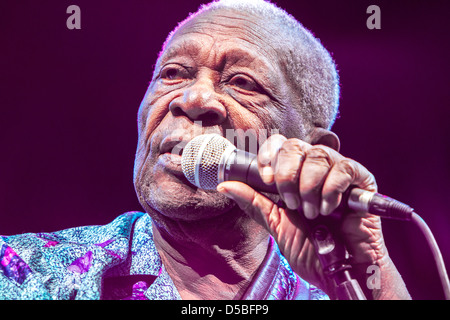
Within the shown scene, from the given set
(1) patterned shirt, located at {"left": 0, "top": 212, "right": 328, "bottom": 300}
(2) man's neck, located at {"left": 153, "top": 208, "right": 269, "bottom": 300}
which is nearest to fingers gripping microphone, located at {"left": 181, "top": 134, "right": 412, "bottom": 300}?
(2) man's neck, located at {"left": 153, "top": 208, "right": 269, "bottom": 300}

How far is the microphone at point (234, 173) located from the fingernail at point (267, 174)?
0.03 meters

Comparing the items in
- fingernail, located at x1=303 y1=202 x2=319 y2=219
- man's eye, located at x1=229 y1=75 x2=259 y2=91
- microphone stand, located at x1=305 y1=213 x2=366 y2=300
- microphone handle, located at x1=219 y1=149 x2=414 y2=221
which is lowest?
microphone stand, located at x1=305 y1=213 x2=366 y2=300

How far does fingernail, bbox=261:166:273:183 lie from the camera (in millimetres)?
1270

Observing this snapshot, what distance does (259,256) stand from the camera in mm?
2076

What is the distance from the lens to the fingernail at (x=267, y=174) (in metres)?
1.27

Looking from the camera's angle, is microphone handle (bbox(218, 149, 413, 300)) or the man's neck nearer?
microphone handle (bbox(218, 149, 413, 300))

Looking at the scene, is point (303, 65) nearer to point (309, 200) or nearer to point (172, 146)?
point (172, 146)

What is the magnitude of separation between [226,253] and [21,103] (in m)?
1.74

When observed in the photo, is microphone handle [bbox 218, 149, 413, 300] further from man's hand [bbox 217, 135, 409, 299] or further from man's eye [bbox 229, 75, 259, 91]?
man's eye [bbox 229, 75, 259, 91]

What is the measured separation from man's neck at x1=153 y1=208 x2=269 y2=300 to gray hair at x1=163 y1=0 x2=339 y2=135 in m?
0.62

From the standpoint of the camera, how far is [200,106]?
1.83 m

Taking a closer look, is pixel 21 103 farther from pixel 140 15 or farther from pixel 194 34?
pixel 194 34

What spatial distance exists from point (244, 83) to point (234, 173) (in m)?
0.79

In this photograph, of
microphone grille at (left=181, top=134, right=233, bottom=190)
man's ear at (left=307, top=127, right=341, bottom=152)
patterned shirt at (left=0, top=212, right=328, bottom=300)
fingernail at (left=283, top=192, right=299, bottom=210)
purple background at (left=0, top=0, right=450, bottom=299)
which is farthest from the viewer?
purple background at (left=0, top=0, right=450, bottom=299)
